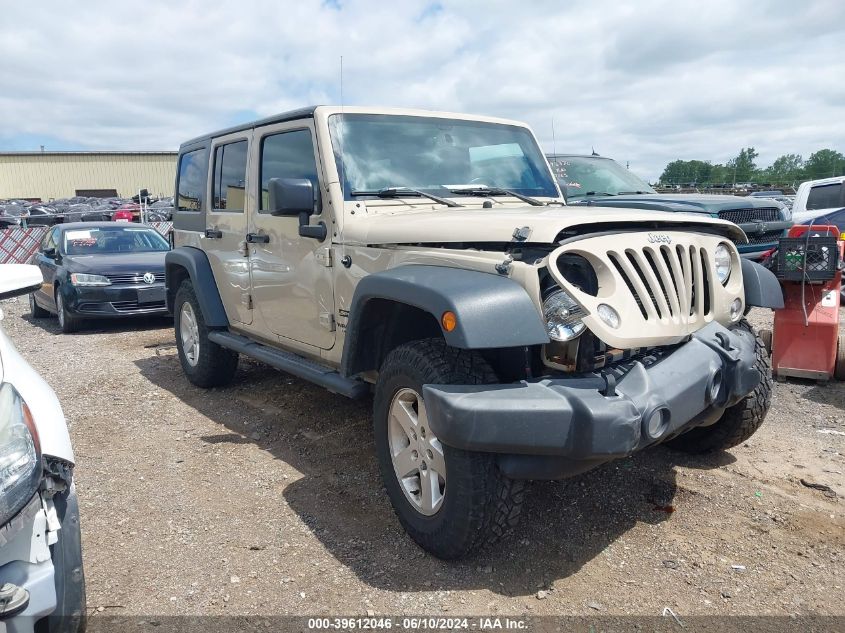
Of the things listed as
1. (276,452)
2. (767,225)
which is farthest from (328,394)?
(767,225)

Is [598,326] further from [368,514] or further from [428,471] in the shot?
[368,514]

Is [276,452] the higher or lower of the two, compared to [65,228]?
lower

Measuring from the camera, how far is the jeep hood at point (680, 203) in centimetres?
680

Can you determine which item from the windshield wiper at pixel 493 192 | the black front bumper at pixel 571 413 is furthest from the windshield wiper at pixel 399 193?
the black front bumper at pixel 571 413

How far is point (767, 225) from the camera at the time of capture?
24.4ft

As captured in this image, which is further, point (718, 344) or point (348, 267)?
point (348, 267)

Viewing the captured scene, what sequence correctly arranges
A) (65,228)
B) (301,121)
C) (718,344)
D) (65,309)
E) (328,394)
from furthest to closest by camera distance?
1. (65,228)
2. (65,309)
3. (328,394)
4. (301,121)
5. (718,344)

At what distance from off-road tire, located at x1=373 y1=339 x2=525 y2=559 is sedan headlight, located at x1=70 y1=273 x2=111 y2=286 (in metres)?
7.01

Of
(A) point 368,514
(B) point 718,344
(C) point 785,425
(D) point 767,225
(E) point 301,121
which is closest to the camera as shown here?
(B) point 718,344

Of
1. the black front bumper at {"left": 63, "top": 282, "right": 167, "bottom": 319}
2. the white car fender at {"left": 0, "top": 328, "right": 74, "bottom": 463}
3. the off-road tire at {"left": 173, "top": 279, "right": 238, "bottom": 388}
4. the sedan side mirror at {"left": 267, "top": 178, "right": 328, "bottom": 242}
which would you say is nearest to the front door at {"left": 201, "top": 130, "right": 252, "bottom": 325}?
the off-road tire at {"left": 173, "top": 279, "right": 238, "bottom": 388}

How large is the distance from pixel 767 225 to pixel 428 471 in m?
6.01

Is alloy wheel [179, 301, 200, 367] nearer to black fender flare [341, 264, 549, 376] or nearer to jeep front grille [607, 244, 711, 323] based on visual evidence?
black fender flare [341, 264, 549, 376]

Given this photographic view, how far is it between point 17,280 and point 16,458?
3.05 feet

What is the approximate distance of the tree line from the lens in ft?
107
